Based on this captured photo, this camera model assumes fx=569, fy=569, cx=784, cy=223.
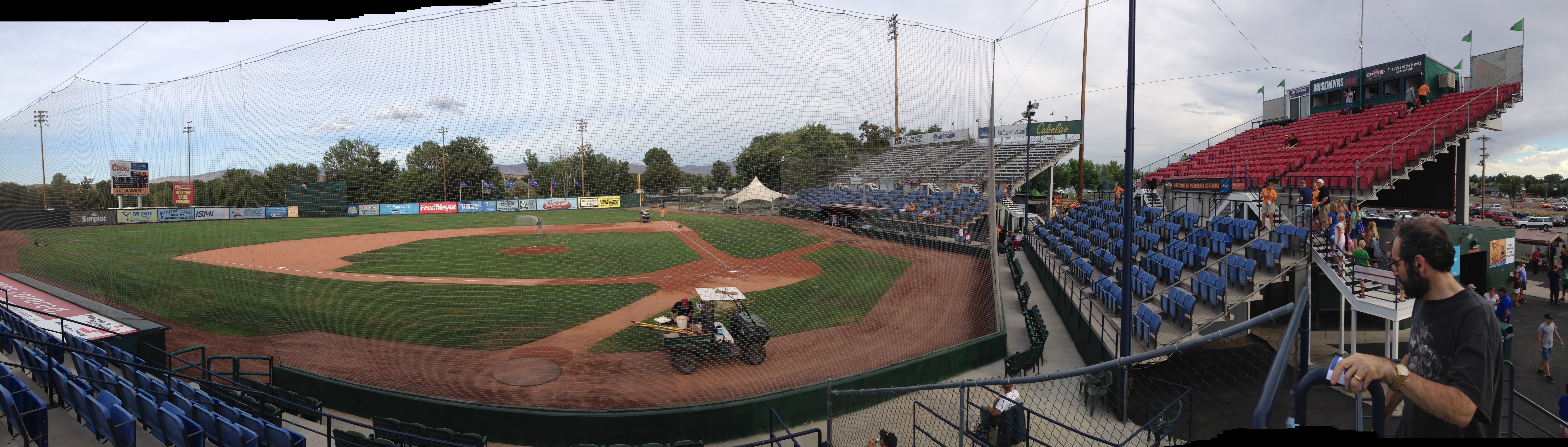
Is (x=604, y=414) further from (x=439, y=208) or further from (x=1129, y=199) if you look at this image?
(x=439, y=208)

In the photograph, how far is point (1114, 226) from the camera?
16.8 metres

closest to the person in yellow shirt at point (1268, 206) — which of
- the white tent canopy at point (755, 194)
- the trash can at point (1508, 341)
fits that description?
the trash can at point (1508, 341)

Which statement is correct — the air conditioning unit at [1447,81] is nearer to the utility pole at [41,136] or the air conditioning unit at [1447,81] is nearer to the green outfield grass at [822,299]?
the green outfield grass at [822,299]

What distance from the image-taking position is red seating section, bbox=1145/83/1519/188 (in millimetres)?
13211

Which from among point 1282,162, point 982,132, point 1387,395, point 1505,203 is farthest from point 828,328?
point 1505,203

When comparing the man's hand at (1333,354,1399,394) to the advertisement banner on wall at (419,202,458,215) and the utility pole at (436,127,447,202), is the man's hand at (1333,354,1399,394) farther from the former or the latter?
the advertisement banner on wall at (419,202,458,215)

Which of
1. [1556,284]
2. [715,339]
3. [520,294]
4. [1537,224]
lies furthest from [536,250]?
[1537,224]

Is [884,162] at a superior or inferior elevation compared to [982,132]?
inferior

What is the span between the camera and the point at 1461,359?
185 cm

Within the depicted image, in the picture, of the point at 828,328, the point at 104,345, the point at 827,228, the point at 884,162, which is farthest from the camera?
the point at 827,228

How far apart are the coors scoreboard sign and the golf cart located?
2426 cm

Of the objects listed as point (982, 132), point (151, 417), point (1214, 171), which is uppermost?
point (982, 132)

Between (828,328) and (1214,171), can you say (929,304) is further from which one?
(1214,171)

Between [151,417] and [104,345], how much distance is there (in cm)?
449
